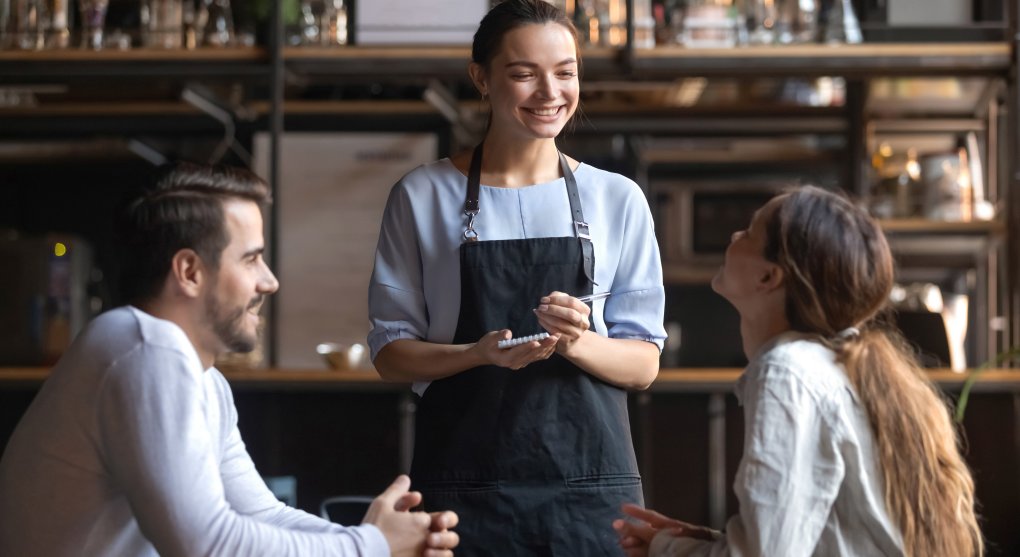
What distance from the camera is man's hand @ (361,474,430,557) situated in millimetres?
1538

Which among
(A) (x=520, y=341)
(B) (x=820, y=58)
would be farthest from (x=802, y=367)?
(B) (x=820, y=58)

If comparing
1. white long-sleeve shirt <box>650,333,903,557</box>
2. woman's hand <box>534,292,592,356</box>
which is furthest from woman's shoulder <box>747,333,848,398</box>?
woman's hand <box>534,292,592,356</box>

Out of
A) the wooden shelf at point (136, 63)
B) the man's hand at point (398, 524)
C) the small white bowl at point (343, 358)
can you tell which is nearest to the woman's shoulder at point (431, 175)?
the man's hand at point (398, 524)

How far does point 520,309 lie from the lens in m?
1.95

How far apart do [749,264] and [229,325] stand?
681 mm

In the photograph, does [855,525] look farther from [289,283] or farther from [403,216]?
[289,283]

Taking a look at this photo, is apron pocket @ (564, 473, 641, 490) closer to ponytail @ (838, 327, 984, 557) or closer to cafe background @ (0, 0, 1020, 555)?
ponytail @ (838, 327, 984, 557)

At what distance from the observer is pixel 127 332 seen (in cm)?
142

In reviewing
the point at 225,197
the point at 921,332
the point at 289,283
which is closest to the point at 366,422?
the point at 289,283

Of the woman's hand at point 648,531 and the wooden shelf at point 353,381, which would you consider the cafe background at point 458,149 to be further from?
the woman's hand at point 648,531

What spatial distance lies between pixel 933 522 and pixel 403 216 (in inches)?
35.2

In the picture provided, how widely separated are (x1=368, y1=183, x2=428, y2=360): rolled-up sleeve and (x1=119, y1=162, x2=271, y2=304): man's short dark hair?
393mm

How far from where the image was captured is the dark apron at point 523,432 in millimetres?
1834

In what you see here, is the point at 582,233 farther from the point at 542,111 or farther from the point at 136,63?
the point at 136,63
